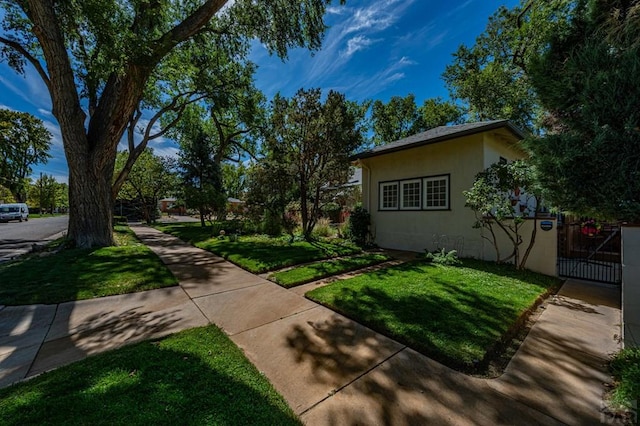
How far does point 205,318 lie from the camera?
361 centimetres

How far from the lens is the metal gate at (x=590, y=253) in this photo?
5.95 meters

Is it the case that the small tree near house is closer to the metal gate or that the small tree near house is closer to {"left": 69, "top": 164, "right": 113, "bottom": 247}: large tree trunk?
the metal gate

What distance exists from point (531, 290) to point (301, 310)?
178 inches

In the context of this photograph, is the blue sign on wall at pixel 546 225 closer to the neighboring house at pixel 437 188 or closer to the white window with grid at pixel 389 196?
the neighboring house at pixel 437 188

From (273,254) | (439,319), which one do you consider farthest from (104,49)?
(439,319)

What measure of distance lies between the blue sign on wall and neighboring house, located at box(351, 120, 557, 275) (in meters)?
0.14

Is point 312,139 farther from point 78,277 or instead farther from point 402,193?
point 78,277

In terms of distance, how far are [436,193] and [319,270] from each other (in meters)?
5.32

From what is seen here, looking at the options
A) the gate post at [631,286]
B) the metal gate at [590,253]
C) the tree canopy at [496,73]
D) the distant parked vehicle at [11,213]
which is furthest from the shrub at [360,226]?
the distant parked vehicle at [11,213]

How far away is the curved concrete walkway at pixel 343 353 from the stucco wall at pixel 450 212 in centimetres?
288

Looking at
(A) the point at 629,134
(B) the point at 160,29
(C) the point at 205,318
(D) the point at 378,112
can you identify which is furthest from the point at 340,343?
(D) the point at 378,112

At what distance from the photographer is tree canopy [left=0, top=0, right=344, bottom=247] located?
6.49 meters

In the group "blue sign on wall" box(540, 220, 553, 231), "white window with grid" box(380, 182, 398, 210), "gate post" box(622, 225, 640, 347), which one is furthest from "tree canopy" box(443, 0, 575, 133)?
"gate post" box(622, 225, 640, 347)

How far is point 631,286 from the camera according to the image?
2.69m
